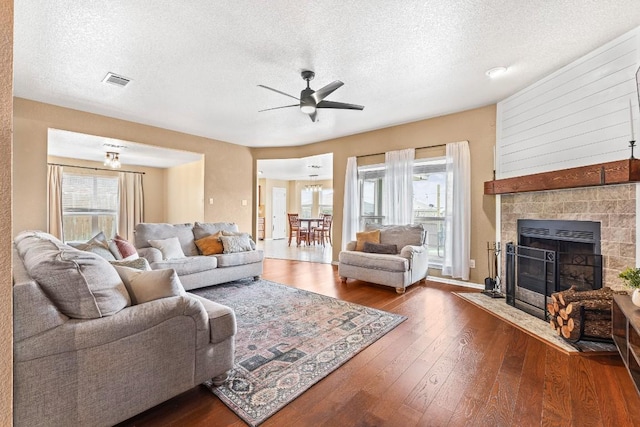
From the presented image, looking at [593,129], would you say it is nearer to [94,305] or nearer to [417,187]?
[417,187]

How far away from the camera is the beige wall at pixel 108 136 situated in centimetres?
389

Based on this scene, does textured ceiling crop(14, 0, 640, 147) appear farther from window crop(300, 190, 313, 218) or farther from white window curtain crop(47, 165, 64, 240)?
window crop(300, 190, 313, 218)

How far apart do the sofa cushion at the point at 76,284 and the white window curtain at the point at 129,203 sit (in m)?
6.93

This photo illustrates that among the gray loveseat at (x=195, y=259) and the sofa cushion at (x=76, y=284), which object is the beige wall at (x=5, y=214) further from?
the gray loveseat at (x=195, y=259)

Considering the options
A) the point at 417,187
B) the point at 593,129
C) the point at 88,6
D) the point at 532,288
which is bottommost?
the point at 532,288

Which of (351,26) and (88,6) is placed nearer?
(88,6)

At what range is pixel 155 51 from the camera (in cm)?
271

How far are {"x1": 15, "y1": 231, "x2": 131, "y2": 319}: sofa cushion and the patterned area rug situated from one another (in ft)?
2.74

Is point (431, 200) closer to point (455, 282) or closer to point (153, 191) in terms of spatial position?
A: point (455, 282)

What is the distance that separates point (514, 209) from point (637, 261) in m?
1.41

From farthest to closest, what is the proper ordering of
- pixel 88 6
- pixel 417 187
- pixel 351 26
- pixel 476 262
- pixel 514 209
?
pixel 417 187, pixel 476 262, pixel 514 209, pixel 351 26, pixel 88 6

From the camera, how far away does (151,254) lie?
Result: 3.64 m

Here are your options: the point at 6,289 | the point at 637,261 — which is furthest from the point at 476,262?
the point at 6,289

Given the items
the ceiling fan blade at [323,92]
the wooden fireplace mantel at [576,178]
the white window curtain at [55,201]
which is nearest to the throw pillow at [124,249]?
the ceiling fan blade at [323,92]
